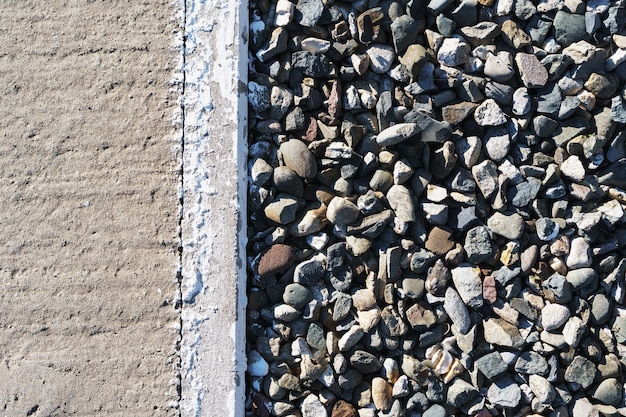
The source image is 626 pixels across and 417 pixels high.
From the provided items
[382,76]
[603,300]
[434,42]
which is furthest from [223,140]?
[603,300]

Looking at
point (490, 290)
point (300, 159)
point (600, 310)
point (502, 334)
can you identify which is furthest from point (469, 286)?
point (300, 159)

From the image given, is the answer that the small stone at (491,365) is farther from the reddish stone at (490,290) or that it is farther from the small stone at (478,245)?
the small stone at (478,245)

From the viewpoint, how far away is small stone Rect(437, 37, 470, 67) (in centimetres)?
188

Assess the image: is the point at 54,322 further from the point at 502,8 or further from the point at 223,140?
the point at 502,8

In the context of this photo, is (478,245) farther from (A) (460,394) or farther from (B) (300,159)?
(B) (300,159)

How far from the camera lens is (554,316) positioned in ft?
5.97

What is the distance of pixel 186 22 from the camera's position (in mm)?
1969

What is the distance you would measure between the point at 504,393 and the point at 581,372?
233 mm

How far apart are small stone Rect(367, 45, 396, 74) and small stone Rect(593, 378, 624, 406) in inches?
45.0

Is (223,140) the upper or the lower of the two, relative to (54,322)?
upper

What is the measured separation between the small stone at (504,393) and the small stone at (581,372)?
0.52ft

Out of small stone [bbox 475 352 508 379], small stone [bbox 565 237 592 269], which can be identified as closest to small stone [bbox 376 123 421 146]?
small stone [bbox 565 237 592 269]

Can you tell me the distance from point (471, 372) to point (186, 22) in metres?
1.39

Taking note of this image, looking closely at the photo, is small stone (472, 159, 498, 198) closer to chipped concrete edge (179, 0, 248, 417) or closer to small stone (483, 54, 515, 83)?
small stone (483, 54, 515, 83)
